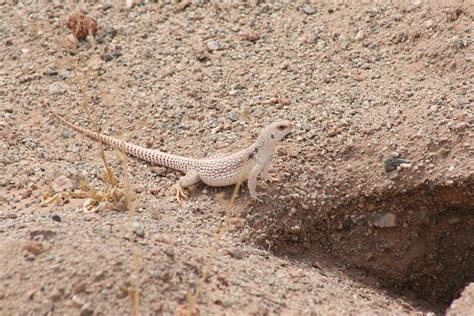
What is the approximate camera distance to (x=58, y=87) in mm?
6965

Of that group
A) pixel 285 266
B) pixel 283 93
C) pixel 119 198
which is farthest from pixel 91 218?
pixel 283 93

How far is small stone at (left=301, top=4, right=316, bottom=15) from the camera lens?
23.8ft

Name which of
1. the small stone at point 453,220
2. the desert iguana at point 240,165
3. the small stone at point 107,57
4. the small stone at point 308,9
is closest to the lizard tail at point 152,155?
the desert iguana at point 240,165

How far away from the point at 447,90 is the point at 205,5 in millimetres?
2723

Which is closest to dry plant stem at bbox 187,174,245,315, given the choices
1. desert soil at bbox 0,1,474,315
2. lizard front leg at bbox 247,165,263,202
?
desert soil at bbox 0,1,474,315

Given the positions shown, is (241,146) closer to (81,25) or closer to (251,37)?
(251,37)

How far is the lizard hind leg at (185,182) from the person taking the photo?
5.70 meters

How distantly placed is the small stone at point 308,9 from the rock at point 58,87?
242cm

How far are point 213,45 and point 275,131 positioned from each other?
1.88 m

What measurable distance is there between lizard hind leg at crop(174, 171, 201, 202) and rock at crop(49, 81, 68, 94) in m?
1.85

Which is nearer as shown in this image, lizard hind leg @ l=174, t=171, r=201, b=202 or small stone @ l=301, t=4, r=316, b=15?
lizard hind leg @ l=174, t=171, r=201, b=202

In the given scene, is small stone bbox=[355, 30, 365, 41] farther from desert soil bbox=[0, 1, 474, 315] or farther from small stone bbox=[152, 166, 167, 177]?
small stone bbox=[152, 166, 167, 177]

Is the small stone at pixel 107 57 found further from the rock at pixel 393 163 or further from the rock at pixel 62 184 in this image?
the rock at pixel 393 163

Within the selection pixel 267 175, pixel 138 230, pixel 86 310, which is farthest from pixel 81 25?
pixel 86 310
